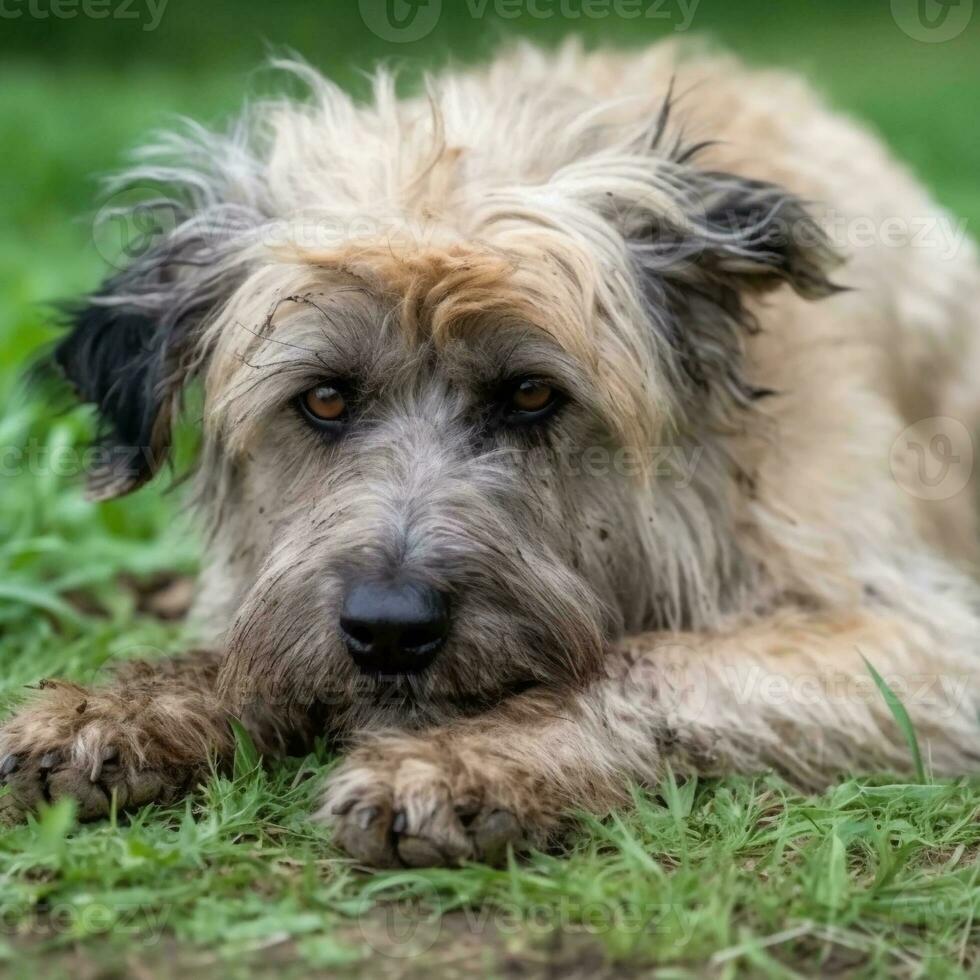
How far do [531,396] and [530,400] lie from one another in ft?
0.04

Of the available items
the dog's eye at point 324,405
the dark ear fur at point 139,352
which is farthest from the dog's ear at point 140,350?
the dog's eye at point 324,405

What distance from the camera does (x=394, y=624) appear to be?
3209mm

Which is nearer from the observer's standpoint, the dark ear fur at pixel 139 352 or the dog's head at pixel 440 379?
the dog's head at pixel 440 379

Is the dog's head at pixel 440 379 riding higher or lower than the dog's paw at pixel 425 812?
higher

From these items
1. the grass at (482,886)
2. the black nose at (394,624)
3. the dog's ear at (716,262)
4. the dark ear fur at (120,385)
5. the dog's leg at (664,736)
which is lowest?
the grass at (482,886)

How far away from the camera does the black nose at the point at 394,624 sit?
10.5 feet

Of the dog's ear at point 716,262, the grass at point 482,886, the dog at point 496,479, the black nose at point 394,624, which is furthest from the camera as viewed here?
the dog's ear at point 716,262

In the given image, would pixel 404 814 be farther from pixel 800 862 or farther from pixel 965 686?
pixel 965 686

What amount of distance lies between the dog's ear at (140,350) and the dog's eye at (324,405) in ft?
1.41

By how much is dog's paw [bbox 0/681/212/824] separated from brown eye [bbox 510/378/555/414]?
1182 mm

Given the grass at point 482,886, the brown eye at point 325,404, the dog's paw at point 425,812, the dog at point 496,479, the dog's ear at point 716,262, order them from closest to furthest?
the grass at point 482,886 → the dog's paw at point 425,812 → the dog at point 496,479 → the brown eye at point 325,404 → the dog's ear at point 716,262

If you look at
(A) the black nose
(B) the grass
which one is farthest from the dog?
(B) the grass

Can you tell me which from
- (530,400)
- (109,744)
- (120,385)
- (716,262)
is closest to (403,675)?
(109,744)

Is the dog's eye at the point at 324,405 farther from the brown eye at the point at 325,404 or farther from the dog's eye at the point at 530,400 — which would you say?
the dog's eye at the point at 530,400
